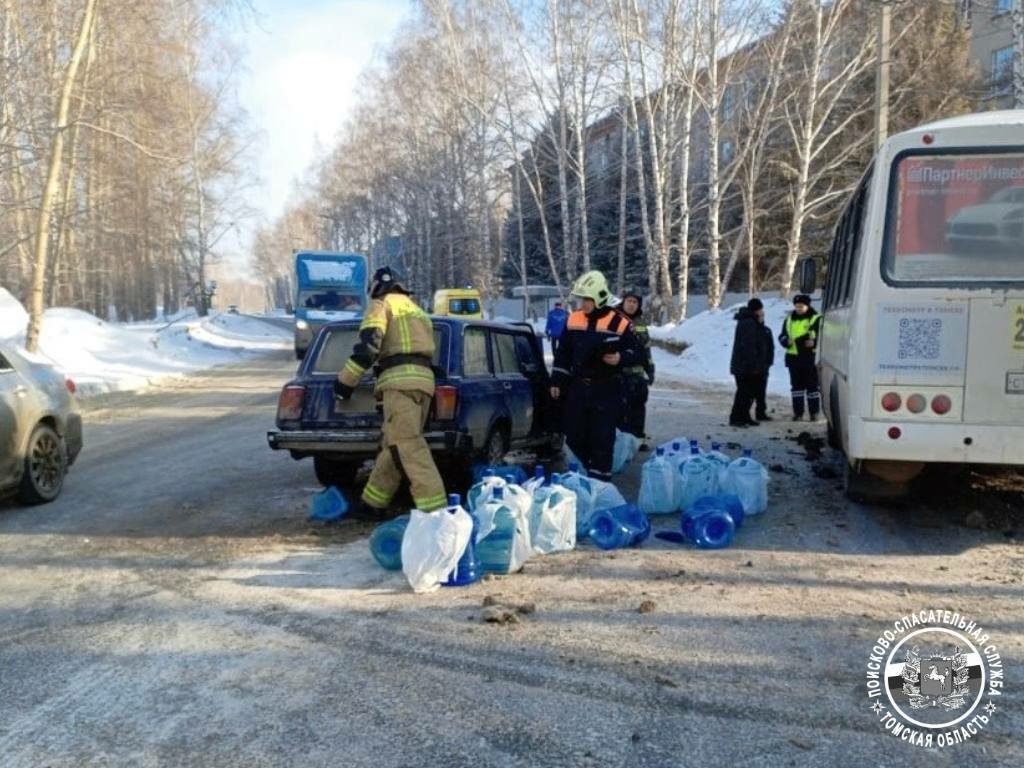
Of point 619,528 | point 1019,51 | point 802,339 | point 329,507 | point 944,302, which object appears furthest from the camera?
point 1019,51

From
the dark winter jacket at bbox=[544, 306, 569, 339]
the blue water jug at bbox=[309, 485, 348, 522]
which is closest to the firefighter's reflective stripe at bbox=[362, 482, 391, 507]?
the blue water jug at bbox=[309, 485, 348, 522]

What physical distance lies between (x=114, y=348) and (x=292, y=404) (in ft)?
66.8

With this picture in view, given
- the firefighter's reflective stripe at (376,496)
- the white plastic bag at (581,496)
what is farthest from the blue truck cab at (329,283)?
the white plastic bag at (581,496)

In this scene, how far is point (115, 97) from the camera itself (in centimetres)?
2128

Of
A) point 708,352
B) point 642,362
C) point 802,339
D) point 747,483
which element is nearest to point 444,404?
point 747,483

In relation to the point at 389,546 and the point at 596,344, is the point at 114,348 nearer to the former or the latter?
the point at 596,344

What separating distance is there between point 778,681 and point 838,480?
477 centimetres

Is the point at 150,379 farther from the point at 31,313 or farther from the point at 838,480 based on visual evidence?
the point at 838,480

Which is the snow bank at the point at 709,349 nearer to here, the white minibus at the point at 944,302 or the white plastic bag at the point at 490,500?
the white minibus at the point at 944,302

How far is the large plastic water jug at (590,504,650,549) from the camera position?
591 centimetres

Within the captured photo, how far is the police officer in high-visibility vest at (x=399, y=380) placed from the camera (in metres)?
5.96

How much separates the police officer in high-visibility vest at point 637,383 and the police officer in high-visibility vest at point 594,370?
4.76ft

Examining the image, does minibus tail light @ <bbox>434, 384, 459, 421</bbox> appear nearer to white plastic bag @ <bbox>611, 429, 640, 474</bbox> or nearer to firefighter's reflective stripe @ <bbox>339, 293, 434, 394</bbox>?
firefighter's reflective stripe @ <bbox>339, 293, 434, 394</bbox>

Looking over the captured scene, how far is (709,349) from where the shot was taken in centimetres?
2244
